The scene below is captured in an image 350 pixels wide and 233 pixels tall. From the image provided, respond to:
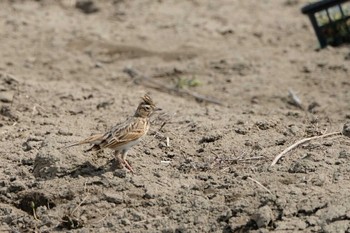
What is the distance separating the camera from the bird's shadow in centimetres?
824

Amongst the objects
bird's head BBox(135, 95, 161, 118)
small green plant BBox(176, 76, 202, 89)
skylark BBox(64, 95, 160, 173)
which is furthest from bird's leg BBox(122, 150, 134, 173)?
small green plant BBox(176, 76, 202, 89)

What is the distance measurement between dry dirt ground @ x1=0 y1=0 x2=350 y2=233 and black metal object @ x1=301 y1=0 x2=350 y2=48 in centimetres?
20

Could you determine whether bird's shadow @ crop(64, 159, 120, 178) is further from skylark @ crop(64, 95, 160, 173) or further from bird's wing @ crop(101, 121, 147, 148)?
bird's wing @ crop(101, 121, 147, 148)

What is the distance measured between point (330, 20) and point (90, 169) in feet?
19.9

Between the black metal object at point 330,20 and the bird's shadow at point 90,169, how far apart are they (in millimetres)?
5286

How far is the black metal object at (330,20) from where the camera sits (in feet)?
41.2

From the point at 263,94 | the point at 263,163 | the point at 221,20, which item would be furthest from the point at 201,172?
the point at 221,20

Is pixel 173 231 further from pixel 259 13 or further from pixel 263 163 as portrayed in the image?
pixel 259 13

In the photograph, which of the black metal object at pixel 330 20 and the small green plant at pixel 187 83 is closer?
the black metal object at pixel 330 20

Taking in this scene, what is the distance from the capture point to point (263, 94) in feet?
40.5

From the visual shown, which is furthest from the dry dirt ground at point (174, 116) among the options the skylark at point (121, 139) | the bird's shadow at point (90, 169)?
the skylark at point (121, 139)

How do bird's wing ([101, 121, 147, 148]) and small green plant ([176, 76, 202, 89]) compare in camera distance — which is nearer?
bird's wing ([101, 121, 147, 148])

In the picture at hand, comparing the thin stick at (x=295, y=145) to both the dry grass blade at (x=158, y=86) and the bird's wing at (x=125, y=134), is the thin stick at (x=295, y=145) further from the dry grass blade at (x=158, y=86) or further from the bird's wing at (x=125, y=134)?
the dry grass blade at (x=158, y=86)

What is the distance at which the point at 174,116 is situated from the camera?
1010 cm
